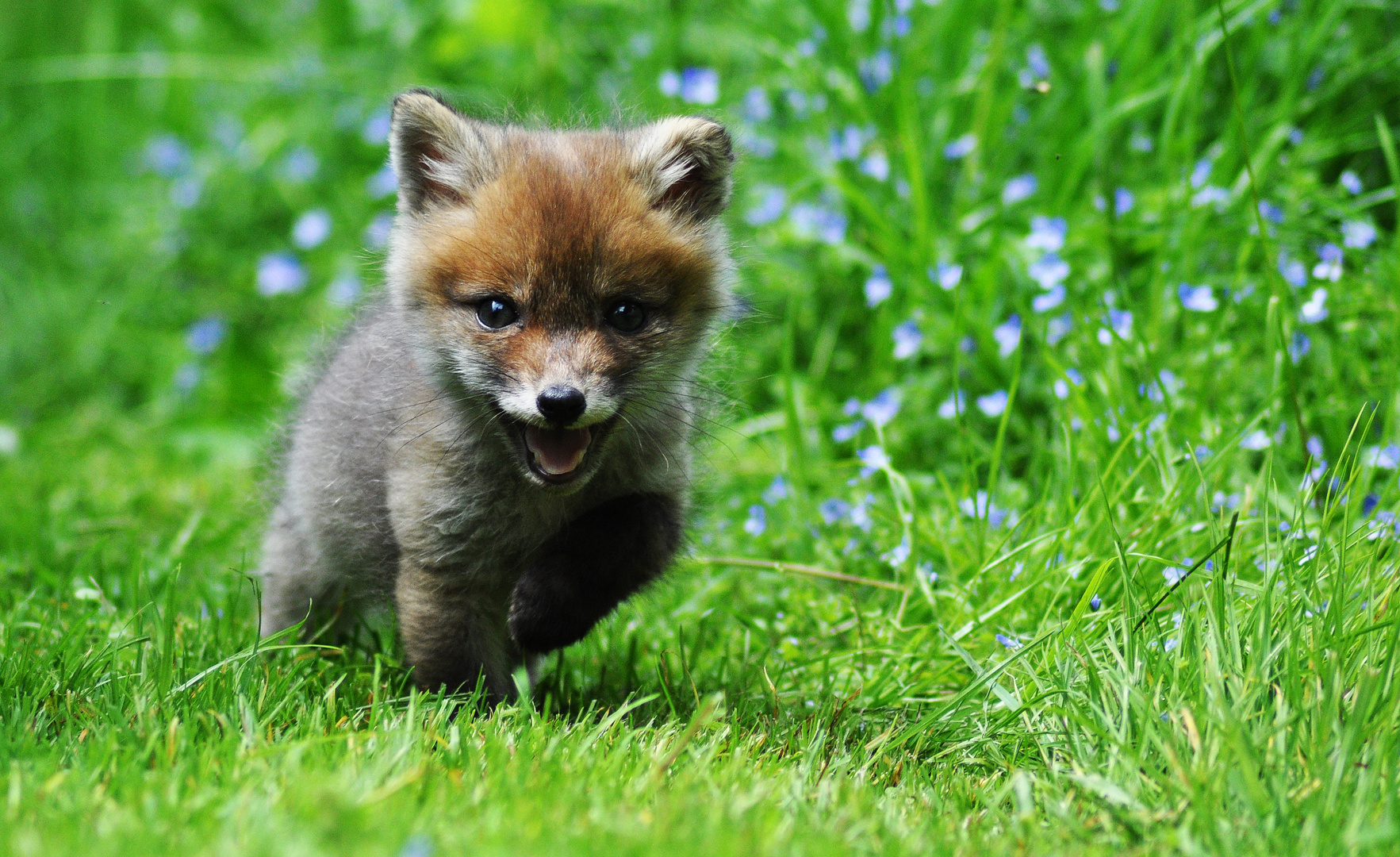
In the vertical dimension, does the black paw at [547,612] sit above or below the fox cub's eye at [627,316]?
below

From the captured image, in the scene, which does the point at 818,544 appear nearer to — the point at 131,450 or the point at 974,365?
the point at 974,365

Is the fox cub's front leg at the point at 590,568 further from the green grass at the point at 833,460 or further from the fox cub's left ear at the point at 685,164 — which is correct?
the fox cub's left ear at the point at 685,164

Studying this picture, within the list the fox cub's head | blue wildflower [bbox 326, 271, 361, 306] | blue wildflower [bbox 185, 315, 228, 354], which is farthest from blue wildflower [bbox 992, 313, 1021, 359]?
blue wildflower [bbox 185, 315, 228, 354]

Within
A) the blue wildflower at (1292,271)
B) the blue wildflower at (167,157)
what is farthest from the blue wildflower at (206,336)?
the blue wildflower at (1292,271)

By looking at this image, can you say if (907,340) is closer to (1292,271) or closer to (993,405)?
(993,405)

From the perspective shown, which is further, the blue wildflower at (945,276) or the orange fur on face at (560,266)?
the blue wildflower at (945,276)

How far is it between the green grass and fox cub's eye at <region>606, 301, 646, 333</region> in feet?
2.10

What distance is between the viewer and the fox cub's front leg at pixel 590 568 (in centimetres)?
313

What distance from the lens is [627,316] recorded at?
317 cm

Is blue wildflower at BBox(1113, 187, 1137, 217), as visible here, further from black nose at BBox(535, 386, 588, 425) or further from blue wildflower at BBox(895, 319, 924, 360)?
black nose at BBox(535, 386, 588, 425)

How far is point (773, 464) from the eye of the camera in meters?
5.23

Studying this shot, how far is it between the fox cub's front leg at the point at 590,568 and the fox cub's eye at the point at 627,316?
0.51 meters

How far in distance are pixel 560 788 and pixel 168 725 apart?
0.87 metres

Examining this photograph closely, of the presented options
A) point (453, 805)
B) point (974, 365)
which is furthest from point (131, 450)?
point (453, 805)
